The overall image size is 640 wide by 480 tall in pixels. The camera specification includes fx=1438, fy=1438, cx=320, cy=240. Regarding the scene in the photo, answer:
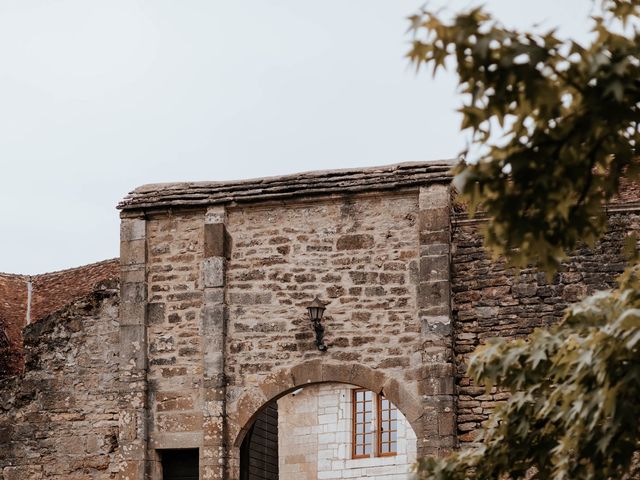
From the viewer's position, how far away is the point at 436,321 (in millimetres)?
13336

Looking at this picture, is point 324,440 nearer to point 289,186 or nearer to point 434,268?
point 289,186

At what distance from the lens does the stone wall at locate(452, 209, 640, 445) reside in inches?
518

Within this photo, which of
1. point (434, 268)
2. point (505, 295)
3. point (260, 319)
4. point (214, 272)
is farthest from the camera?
point (214, 272)

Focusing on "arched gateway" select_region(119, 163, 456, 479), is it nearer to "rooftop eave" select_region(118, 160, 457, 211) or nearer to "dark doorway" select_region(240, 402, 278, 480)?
"rooftop eave" select_region(118, 160, 457, 211)

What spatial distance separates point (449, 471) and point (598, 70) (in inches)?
99.4

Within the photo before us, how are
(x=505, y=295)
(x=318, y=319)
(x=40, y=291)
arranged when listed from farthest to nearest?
(x=40, y=291), (x=318, y=319), (x=505, y=295)

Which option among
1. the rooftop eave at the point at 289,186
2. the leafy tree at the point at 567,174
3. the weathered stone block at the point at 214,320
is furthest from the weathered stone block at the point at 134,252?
the leafy tree at the point at 567,174

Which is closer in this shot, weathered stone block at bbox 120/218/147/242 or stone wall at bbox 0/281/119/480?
stone wall at bbox 0/281/119/480

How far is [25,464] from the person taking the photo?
14.3 m

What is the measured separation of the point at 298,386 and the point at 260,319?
746mm

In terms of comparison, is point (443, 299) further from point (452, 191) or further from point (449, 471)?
point (449, 471)

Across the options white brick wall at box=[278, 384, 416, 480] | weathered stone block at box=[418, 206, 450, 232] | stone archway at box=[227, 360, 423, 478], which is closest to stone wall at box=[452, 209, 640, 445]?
weathered stone block at box=[418, 206, 450, 232]

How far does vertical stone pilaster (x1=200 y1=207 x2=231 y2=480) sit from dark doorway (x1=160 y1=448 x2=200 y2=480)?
0.26m

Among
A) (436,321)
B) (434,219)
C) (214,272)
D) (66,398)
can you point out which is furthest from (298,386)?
(66,398)
